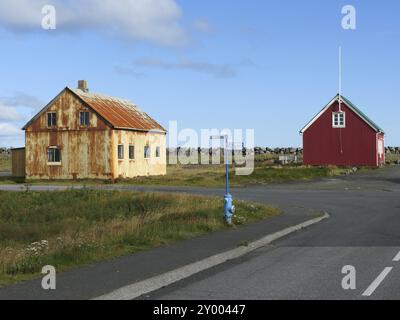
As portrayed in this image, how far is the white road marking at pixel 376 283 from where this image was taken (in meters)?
8.79

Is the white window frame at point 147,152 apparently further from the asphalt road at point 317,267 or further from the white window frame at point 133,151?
the asphalt road at point 317,267

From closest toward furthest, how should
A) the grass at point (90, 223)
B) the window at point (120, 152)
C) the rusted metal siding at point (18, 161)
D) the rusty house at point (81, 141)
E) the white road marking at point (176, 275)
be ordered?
1. the white road marking at point (176, 275)
2. the grass at point (90, 223)
3. the rusty house at point (81, 141)
4. the window at point (120, 152)
5. the rusted metal siding at point (18, 161)

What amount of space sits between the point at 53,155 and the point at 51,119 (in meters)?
2.91

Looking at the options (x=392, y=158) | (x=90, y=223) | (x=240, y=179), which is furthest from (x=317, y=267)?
(x=392, y=158)

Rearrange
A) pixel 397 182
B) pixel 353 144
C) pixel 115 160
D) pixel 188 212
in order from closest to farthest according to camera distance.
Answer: pixel 188 212 → pixel 397 182 → pixel 115 160 → pixel 353 144

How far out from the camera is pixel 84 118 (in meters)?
47.6

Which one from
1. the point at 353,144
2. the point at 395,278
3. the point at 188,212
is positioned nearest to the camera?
the point at 395,278

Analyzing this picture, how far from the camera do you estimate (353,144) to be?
55875mm

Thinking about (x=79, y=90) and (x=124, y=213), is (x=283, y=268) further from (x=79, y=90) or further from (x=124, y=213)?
(x=79, y=90)

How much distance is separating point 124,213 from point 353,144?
3559 centimetres

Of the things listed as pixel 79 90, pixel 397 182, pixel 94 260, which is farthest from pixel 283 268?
pixel 79 90

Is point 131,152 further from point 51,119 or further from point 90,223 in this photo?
point 90,223

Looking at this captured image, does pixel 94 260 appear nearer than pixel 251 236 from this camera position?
Yes

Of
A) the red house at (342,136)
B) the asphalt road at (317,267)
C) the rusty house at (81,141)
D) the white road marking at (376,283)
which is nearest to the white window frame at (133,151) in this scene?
the rusty house at (81,141)
